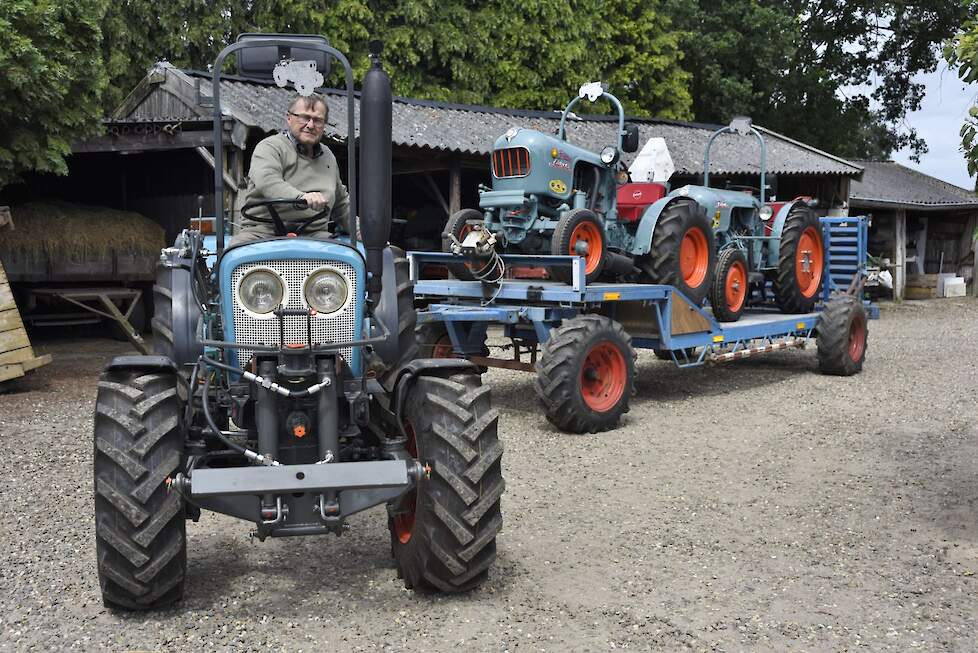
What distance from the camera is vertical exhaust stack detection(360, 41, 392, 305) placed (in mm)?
3579

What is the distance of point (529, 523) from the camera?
5398 mm

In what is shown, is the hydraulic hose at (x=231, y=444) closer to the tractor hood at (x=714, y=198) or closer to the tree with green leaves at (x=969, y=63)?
the tree with green leaves at (x=969, y=63)

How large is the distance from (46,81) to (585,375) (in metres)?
5.99

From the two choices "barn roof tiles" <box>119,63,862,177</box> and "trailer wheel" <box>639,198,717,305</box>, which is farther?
"barn roof tiles" <box>119,63,862,177</box>

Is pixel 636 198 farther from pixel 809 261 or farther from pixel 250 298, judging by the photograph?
pixel 250 298

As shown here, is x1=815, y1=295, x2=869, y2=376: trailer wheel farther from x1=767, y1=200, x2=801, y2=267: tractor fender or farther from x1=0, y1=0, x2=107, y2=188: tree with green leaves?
x1=0, y1=0, x2=107, y2=188: tree with green leaves

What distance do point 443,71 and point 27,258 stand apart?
12956 millimetres

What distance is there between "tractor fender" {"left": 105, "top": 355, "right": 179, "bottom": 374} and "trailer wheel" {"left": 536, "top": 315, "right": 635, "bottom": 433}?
384 cm

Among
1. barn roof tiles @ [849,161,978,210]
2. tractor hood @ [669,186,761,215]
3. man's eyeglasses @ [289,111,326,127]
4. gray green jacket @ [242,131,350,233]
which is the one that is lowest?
gray green jacket @ [242,131,350,233]

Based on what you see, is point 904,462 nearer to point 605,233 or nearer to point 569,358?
point 569,358

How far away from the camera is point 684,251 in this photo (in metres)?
9.48

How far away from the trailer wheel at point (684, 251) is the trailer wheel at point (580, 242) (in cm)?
62

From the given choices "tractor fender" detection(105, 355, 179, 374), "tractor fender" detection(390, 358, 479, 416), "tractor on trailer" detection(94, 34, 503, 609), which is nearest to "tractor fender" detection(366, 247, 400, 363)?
"tractor on trailer" detection(94, 34, 503, 609)

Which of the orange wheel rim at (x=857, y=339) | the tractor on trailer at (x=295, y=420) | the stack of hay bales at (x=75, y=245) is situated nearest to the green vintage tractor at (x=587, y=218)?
the orange wheel rim at (x=857, y=339)
